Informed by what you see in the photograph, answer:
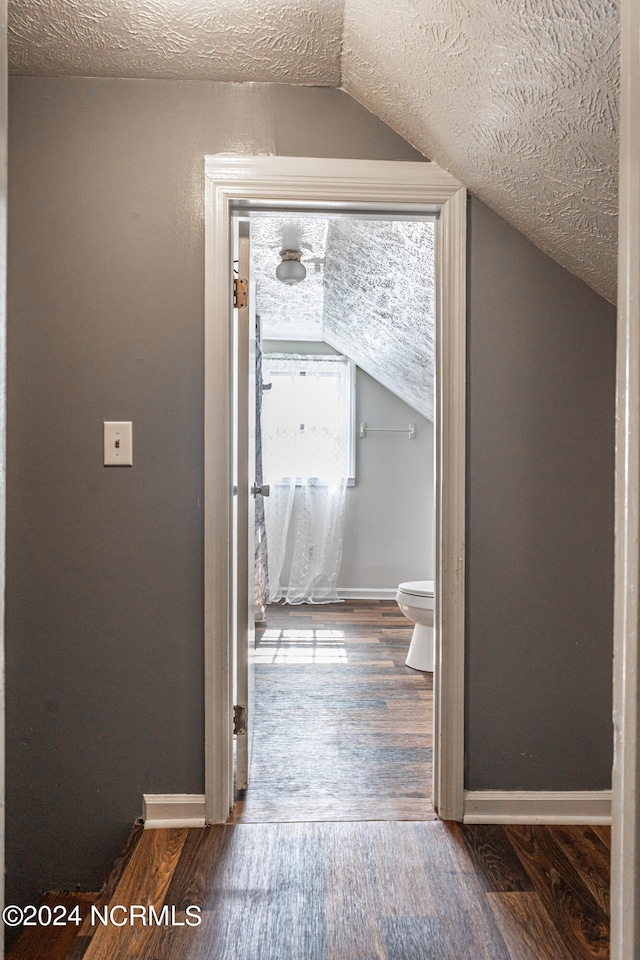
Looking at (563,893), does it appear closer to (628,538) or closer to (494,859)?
(494,859)

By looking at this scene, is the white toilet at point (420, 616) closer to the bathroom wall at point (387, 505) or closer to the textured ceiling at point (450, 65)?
the bathroom wall at point (387, 505)

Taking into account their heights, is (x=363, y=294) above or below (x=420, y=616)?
above

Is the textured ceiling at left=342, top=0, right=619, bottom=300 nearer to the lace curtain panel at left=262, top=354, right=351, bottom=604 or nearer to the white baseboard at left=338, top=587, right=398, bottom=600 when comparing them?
the lace curtain panel at left=262, top=354, right=351, bottom=604

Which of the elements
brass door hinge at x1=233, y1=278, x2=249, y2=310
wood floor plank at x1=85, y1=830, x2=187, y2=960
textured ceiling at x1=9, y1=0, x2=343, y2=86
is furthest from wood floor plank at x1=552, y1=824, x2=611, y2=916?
textured ceiling at x1=9, y1=0, x2=343, y2=86

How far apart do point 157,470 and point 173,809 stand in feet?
3.07

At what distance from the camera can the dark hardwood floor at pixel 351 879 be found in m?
1.31

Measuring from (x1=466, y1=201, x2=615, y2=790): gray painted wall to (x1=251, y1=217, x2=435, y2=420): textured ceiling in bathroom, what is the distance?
0.63m

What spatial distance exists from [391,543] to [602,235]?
11.6ft

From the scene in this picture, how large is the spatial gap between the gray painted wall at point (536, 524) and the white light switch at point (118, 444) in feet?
3.13

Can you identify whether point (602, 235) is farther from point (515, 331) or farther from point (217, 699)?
point (217, 699)

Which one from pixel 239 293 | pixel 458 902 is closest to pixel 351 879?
pixel 458 902

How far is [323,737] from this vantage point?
2412 mm

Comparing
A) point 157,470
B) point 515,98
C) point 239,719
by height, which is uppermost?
point 515,98

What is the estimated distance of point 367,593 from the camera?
4.96 meters
